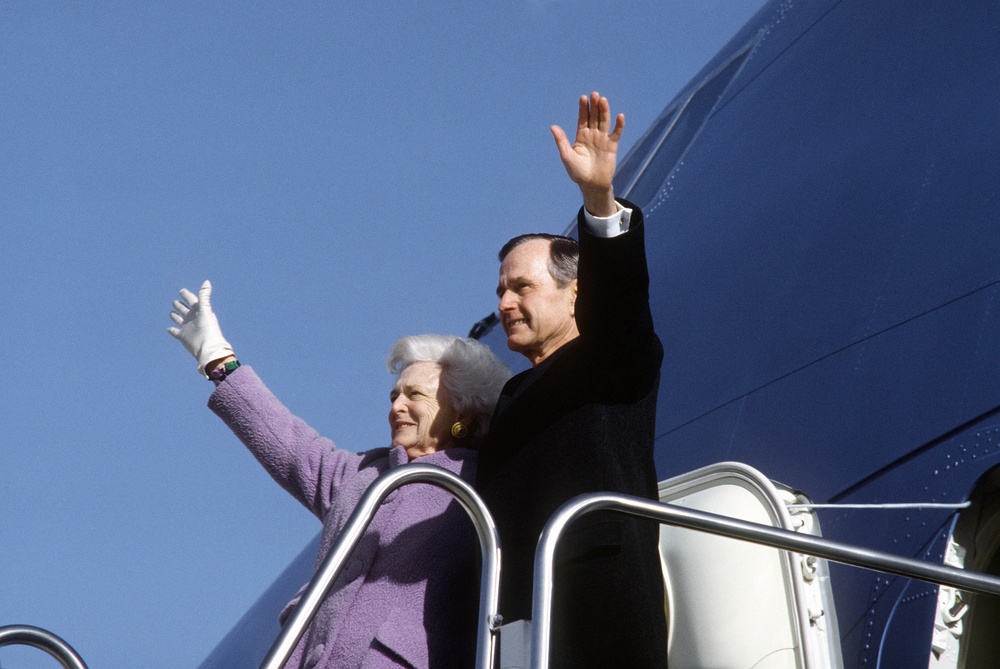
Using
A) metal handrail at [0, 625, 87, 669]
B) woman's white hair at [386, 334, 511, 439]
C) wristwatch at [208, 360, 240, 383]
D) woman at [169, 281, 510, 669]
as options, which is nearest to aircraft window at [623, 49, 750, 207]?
woman's white hair at [386, 334, 511, 439]

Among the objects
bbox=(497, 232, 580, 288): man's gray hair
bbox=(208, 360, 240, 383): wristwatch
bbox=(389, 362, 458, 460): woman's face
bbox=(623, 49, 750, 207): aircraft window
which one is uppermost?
bbox=(623, 49, 750, 207): aircraft window

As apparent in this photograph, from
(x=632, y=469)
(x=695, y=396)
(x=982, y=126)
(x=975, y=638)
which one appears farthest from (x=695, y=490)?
(x=982, y=126)

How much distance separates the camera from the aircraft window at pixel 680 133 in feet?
22.8

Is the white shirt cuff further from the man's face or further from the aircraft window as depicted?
the aircraft window

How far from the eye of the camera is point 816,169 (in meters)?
4.84

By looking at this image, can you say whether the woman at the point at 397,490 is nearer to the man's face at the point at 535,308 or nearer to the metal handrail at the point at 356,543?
the man's face at the point at 535,308

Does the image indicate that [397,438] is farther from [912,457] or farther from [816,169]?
[816,169]

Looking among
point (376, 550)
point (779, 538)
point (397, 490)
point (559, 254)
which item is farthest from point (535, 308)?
point (779, 538)

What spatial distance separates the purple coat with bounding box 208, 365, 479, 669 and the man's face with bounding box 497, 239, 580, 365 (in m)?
0.40

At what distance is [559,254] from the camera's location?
379 centimetres

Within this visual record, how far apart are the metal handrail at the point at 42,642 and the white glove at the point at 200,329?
129cm

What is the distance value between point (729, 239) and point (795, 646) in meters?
2.32

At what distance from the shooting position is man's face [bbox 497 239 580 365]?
3689mm

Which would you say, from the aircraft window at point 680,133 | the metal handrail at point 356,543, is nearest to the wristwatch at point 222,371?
the metal handrail at point 356,543
